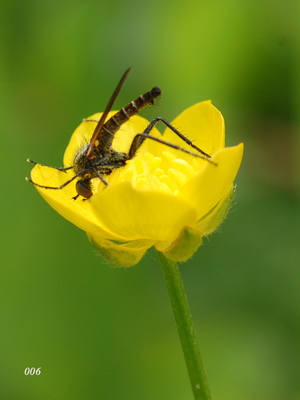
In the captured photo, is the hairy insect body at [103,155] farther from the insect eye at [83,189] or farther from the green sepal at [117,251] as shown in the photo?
the green sepal at [117,251]

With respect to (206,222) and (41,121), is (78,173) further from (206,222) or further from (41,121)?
(41,121)

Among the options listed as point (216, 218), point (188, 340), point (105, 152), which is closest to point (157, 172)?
point (105, 152)

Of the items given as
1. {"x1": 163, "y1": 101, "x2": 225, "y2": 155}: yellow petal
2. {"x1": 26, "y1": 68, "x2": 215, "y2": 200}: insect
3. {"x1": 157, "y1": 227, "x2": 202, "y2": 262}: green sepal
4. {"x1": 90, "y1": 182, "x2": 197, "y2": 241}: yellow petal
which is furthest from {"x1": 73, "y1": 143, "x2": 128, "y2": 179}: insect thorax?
{"x1": 157, "y1": 227, "x2": 202, "y2": 262}: green sepal

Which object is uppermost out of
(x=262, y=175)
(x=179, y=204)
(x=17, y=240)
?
(x=262, y=175)

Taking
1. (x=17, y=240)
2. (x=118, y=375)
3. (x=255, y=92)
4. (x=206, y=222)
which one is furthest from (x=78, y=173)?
(x=255, y=92)

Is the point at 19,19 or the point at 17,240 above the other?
the point at 19,19

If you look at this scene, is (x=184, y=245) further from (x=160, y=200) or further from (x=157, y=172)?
(x=157, y=172)

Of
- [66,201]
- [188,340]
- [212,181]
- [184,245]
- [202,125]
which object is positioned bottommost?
[188,340]

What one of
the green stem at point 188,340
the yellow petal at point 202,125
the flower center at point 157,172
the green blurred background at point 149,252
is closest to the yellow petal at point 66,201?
the flower center at point 157,172
